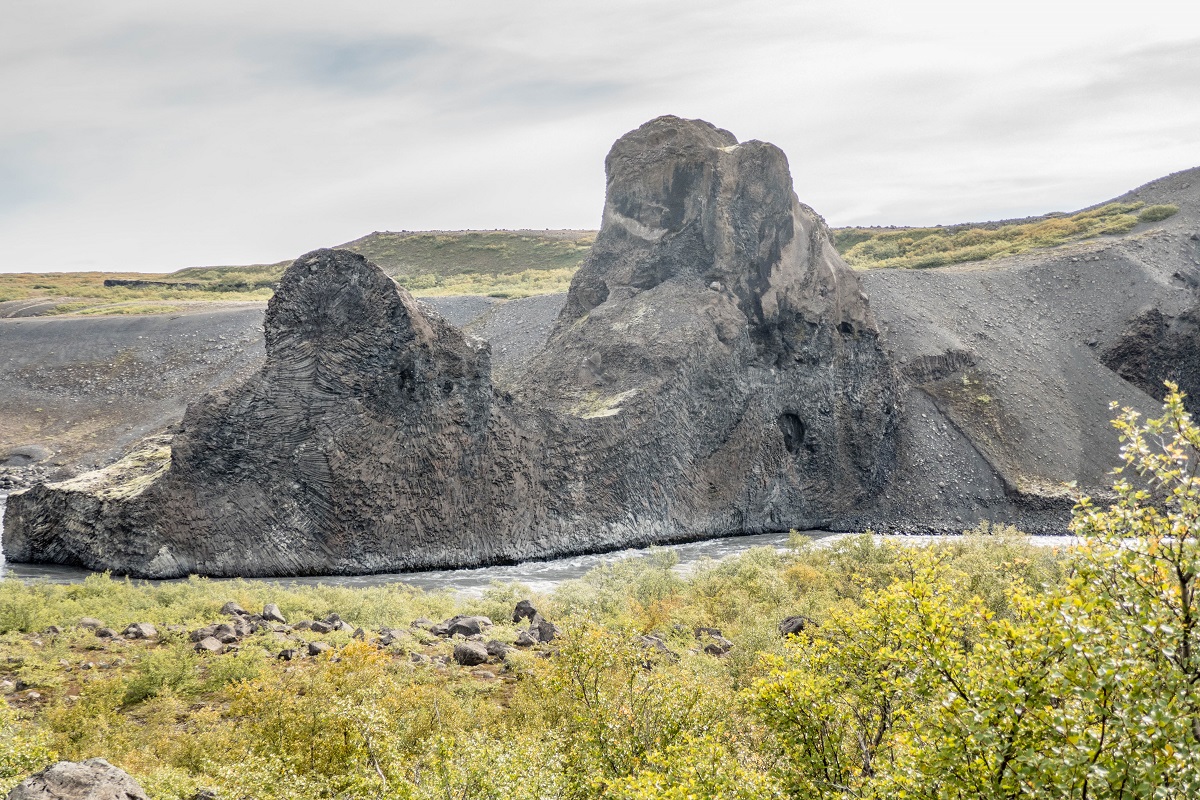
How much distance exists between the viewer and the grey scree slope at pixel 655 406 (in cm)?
2383

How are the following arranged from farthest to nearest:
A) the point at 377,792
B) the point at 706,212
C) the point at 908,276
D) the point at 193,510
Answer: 1. the point at 908,276
2. the point at 706,212
3. the point at 193,510
4. the point at 377,792

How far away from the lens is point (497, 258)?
103438 mm

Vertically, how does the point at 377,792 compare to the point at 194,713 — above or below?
above

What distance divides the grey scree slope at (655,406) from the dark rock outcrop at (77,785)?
1820 centimetres

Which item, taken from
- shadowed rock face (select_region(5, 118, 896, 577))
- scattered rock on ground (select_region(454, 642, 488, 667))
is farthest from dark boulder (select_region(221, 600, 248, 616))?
shadowed rock face (select_region(5, 118, 896, 577))

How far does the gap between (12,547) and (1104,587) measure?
2775cm

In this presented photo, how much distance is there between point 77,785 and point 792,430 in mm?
31206

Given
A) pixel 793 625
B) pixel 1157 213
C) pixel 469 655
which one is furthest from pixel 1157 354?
pixel 469 655

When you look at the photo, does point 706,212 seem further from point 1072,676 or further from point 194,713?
point 1072,676

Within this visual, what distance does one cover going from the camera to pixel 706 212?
113ft

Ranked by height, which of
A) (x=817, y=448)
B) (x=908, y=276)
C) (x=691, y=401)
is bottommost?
(x=817, y=448)

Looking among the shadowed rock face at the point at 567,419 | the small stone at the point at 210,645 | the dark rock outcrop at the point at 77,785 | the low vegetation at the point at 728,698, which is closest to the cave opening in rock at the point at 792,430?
the shadowed rock face at the point at 567,419

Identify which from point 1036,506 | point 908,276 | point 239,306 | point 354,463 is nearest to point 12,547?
point 354,463

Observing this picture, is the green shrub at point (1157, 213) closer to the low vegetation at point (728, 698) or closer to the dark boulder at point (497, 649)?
the low vegetation at point (728, 698)
